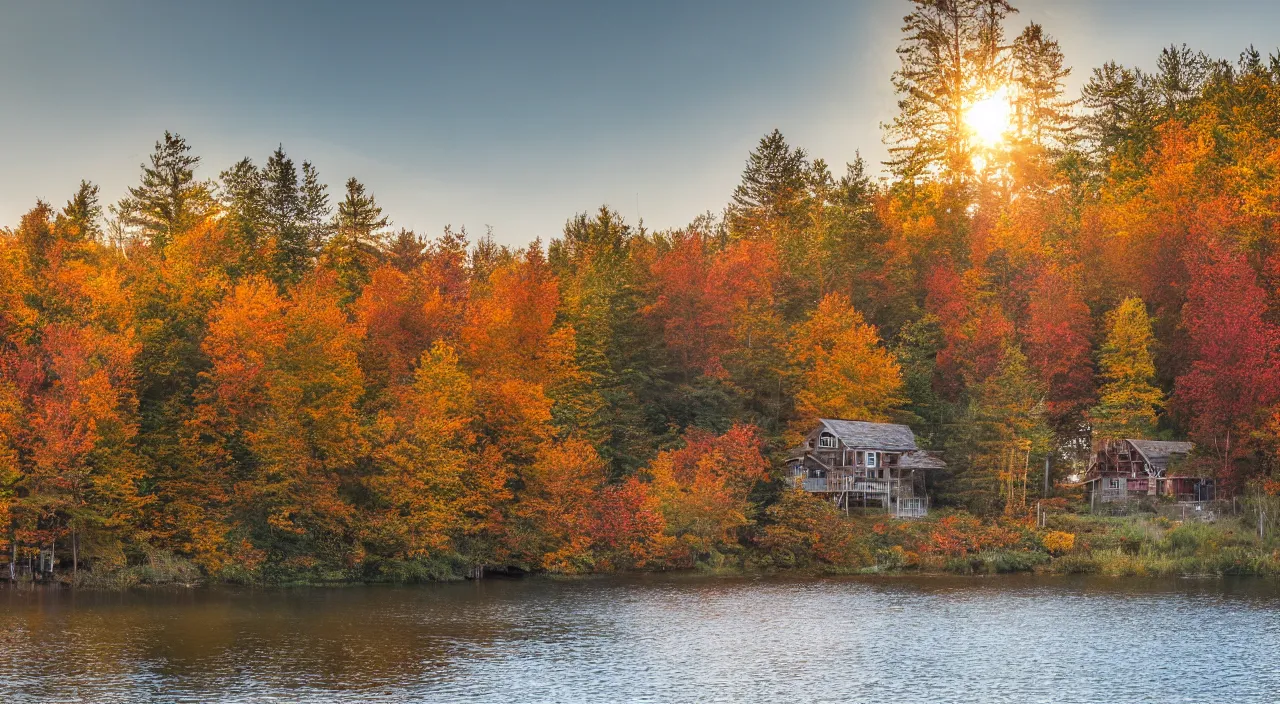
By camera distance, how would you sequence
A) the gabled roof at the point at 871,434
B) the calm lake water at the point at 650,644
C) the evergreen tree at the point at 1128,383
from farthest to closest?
1. the evergreen tree at the point at 1128,383
2. the gabled roof at the point at 871,434
3. the calm lake water at the point at 650,644

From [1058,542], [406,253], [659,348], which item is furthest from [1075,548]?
[406,253]

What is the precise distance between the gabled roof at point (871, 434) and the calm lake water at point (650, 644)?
1729 centimetres

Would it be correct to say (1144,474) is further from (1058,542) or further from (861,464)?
(861,464)

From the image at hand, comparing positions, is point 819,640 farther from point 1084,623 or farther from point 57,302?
point 57,302

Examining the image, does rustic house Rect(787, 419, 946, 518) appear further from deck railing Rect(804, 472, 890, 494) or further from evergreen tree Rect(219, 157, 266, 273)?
evergreen tree Rect(219, 157, 266, 273)

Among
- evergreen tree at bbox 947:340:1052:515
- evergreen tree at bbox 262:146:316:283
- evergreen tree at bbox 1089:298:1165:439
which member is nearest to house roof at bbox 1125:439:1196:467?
evergreen tree at bbox 1089:298:1165:439

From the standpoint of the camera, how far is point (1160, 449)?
73.8 m

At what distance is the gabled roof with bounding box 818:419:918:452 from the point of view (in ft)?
241

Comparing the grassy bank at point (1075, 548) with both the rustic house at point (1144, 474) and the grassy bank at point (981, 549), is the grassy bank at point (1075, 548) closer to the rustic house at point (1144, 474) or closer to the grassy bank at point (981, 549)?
the grassy bank at point (981, 549)

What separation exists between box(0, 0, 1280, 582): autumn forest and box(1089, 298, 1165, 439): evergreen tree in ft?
1.10

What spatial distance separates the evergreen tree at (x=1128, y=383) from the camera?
75312 millimetres

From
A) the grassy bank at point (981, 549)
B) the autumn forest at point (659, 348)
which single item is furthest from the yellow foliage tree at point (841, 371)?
the grassy bank at point (981, 549)

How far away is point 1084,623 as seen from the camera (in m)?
45.9

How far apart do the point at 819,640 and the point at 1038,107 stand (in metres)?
79.9
